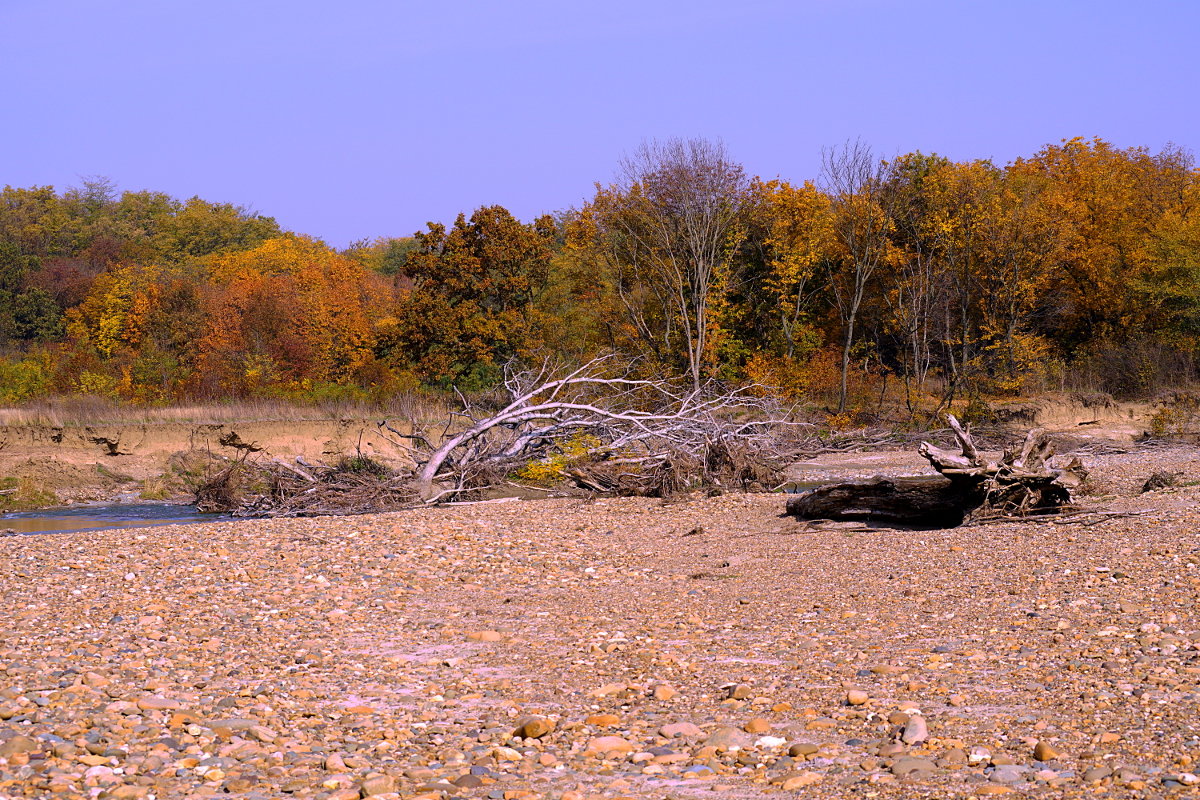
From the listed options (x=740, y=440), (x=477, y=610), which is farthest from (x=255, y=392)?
(x=477, y=610)

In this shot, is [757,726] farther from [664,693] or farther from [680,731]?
[664,693]

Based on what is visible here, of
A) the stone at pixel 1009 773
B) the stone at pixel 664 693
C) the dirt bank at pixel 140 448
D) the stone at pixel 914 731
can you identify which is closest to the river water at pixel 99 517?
the dirt bank at pixel 140 448

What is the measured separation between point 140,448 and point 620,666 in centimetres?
2309

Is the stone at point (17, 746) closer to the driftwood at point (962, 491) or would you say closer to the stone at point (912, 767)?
the stone at point (912, 767)

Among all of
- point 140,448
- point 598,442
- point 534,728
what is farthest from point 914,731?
point 140,448

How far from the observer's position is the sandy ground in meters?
4.64

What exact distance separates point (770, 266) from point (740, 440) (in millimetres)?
20068

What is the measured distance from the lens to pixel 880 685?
19.3ft

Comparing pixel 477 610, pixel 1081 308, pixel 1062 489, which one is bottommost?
pixel 477 610

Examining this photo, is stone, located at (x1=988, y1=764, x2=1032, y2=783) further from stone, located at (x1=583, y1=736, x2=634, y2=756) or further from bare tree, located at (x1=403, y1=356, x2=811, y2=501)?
bare tree, located at (x1=403, y1=356, x2=811, y2=501)

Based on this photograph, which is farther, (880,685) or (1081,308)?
(1081,308)

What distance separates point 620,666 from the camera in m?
6.68

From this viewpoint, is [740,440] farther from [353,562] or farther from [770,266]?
[770,266]

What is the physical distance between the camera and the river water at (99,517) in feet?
58.8
